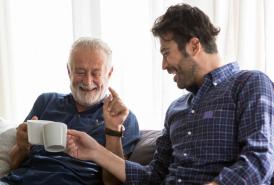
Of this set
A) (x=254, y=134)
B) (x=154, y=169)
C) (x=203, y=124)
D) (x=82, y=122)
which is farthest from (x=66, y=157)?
(x=254, y=134)

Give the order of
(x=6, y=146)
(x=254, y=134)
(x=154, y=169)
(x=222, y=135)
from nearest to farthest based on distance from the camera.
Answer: (x=254, y=134) < (x=222, y=135) < (x=154, y=169) < (x=6, y=146)

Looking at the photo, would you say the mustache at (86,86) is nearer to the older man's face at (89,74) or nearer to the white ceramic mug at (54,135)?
the older man's face at (89,74)

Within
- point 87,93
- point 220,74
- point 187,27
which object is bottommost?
point 87,93

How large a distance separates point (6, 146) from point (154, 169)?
2.54 ft

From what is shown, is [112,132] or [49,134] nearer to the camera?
[49,134]

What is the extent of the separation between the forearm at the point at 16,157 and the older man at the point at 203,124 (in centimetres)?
37

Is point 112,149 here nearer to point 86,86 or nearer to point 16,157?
point 86,86

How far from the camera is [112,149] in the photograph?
6.00 feet

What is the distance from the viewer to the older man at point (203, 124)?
1331 mm

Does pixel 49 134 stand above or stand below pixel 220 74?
below

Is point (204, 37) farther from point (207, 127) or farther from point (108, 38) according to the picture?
point (108, 38)

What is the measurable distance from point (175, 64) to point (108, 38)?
0.94 metres

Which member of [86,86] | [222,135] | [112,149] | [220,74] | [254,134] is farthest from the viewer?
[86,86]

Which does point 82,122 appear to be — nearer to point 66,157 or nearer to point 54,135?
point 66,157
